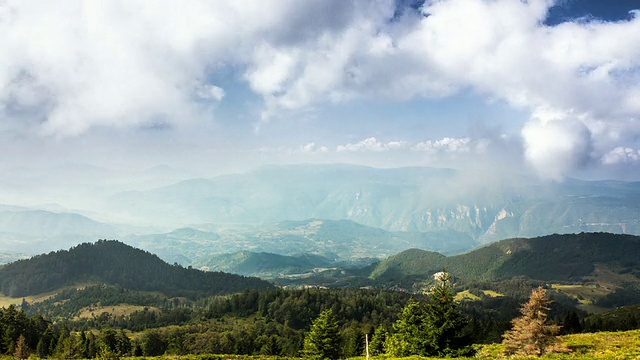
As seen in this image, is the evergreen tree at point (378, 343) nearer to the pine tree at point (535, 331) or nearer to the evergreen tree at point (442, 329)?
the evergreen tree at point (442, 329)

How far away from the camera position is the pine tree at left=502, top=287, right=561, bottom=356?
135ft

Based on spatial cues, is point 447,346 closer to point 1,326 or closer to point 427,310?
point 427,310

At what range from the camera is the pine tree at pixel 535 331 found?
41.0 m

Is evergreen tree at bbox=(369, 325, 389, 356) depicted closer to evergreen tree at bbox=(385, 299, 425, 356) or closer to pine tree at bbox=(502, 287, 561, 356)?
evergreen tree at bbox=(385, 299, 425, 356)

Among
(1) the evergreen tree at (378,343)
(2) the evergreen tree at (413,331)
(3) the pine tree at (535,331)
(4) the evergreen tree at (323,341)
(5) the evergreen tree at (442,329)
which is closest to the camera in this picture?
(3) the pine tree at (535,331)

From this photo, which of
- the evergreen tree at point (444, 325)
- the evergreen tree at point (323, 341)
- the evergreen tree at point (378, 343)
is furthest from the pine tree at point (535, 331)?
the evergreen tree at point (378, 343)

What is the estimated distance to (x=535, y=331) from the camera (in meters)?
41.2

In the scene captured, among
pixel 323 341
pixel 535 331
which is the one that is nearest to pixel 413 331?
pixel 535 331

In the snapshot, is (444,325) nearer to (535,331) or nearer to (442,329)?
(442,329)

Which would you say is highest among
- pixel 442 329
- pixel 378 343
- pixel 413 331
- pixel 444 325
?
pixel 444 325

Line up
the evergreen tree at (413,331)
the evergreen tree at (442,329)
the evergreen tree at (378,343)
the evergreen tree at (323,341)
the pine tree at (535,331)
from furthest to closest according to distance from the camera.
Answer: the evergreen tree at (378,343) < the evergreen tree at (323,341) < the evergreen tree at (413,331) < the evergreen tree at (442,329) < the pine tree at (535,331)

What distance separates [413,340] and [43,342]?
459 ft

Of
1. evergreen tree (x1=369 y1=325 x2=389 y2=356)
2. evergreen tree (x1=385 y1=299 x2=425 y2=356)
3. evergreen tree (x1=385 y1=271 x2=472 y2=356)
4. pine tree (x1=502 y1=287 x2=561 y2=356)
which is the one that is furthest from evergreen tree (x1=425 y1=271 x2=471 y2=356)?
evergreen tree (x1=369 y1=325 x2=389 y2=356)

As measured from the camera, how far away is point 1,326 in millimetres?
121500
